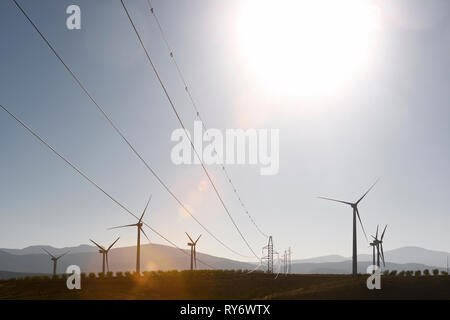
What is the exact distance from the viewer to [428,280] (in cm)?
5309

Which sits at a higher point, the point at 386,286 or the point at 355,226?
the point at 355,226

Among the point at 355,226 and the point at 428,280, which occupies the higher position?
the point at 355,226
